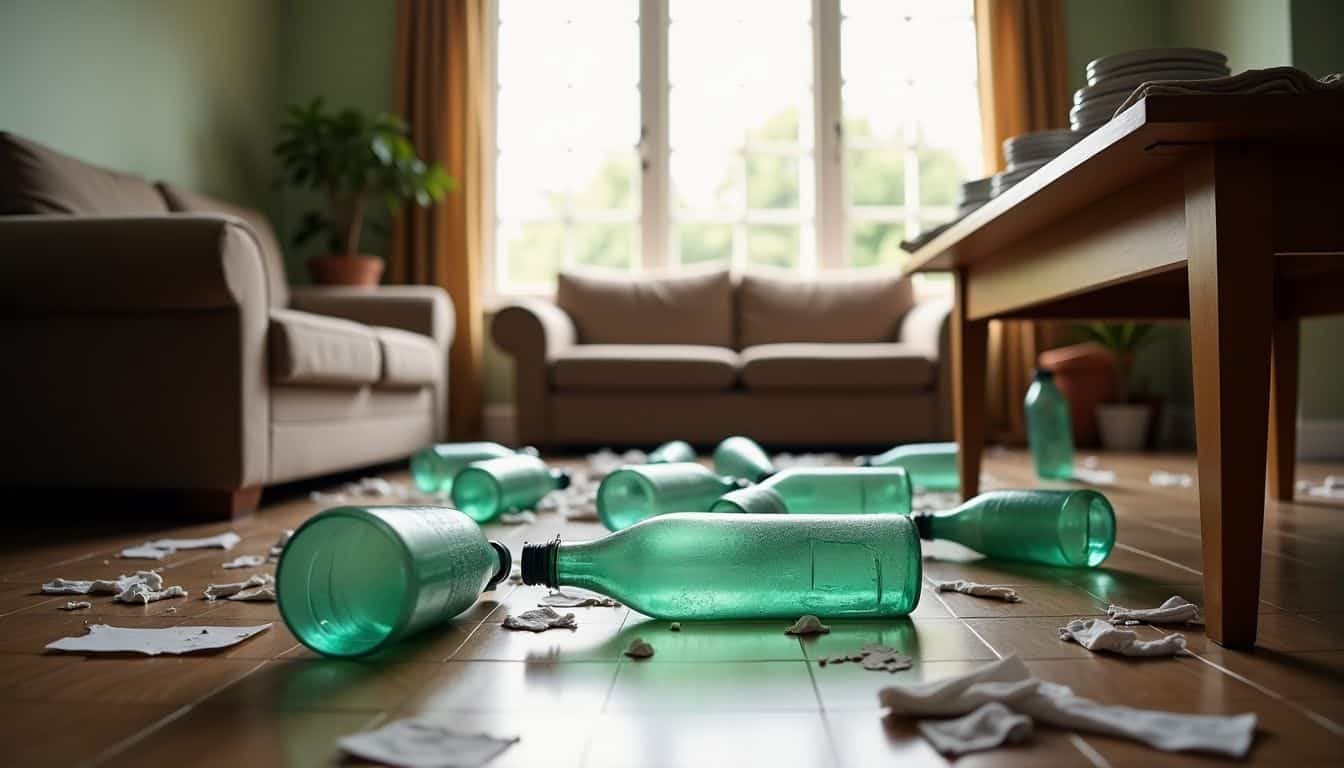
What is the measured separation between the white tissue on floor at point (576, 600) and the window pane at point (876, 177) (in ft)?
13.9


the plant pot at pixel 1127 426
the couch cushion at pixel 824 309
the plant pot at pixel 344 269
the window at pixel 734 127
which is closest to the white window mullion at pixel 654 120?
the window at pixel 734 127

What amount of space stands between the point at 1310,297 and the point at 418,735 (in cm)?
194

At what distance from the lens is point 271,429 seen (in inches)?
83.7

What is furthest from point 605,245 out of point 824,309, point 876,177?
point 876,177

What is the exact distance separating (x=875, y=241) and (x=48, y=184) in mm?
3863

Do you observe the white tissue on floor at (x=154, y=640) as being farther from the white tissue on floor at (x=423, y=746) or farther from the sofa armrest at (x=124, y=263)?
the sofa armrest at (x=124, y=263)

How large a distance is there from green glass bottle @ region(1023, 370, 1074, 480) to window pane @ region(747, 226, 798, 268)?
2.60 meters

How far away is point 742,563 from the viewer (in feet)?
3.14

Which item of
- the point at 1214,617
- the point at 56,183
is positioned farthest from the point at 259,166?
the point at 1214,617

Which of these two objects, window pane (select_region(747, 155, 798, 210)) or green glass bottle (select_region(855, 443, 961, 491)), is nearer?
green glass bottle (select_region(855, 443, 961, 491))

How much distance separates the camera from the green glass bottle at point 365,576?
0.83 meters

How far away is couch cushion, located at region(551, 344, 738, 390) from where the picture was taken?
12.8 ft

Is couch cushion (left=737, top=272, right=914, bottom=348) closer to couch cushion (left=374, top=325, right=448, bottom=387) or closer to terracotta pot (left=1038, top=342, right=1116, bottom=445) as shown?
terracotta pot (left=1038, top=342, right=1116, bottom=445)

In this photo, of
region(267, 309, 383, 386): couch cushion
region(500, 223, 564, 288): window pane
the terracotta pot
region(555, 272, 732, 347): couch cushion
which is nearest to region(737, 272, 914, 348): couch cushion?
region(555, 272, 732, 347): couch cushion
